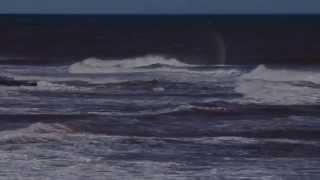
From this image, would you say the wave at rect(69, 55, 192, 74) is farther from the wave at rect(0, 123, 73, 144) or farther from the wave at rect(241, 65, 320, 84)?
the wave at rect(0, 123, 73, 144)

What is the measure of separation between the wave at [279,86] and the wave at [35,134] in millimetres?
7420

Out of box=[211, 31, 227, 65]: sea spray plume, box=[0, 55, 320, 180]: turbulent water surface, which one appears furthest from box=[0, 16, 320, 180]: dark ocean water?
box=[211, 31, 227, 65]: sea spray plume

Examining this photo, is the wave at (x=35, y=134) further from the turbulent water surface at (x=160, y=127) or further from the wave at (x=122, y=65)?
the wave at (x=122, y=65)

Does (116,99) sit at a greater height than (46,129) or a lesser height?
greater

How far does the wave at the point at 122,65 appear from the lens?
39688mm

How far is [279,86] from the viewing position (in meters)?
30.1

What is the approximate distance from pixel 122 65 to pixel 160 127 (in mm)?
23505

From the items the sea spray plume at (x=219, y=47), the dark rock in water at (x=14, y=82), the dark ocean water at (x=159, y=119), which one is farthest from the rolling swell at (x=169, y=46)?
the dark rock in water at (x=14, y=82)

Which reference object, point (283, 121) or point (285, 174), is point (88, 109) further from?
point (285, 174)

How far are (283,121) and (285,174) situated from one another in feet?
20.4

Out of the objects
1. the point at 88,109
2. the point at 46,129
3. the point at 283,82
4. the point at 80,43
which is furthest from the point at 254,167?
the point at 80,43

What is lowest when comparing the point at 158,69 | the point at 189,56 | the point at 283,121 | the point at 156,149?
the point at 156,149

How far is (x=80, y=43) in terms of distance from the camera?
63062mm

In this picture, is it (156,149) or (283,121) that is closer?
(156,149)
